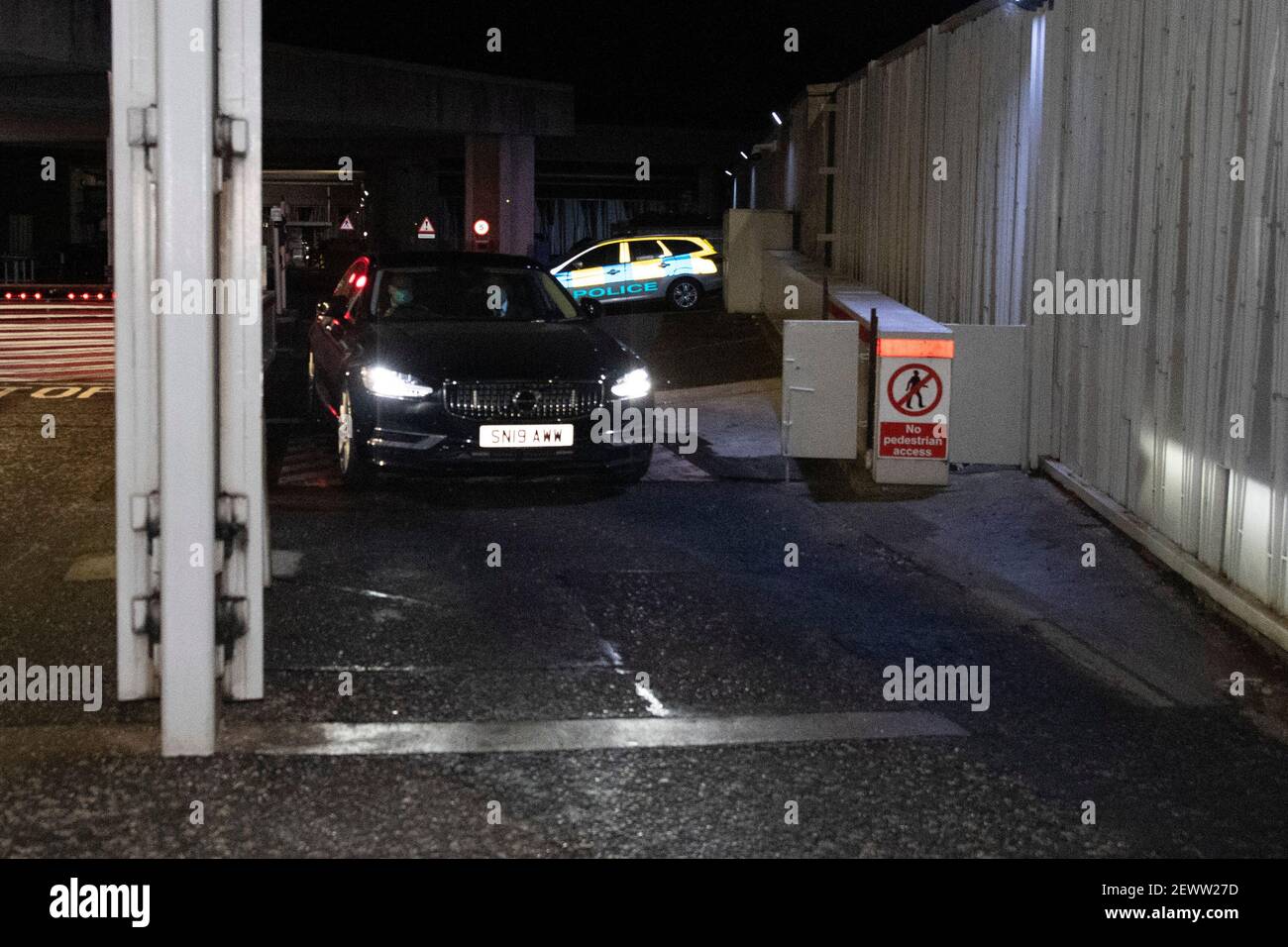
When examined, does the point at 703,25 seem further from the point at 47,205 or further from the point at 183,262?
the point at 183,262

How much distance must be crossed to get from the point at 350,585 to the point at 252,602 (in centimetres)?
Answer: 239

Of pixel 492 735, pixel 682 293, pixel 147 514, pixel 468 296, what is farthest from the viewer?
pixel 682 293

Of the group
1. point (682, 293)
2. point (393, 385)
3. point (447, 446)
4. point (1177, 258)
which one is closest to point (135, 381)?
point (447, 446)

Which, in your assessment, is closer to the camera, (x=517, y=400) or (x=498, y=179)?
(x=517, y=400)

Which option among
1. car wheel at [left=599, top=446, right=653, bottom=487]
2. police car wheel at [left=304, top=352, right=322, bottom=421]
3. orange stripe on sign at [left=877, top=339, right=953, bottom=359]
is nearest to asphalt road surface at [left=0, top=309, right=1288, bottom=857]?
car wheel at [left=599, top=446, right=653, bottom=487]

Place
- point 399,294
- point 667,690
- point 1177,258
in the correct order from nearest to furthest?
point 667,690
point 1177,258
point 399,294

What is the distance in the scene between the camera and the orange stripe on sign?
444 inches

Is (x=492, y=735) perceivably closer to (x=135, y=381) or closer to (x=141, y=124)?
(x=135, y=381)

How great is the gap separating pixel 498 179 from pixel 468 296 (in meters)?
32.3

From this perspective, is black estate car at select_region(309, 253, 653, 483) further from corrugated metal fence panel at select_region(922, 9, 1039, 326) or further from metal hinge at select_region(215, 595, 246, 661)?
metal hinge at select_region(215, 595, 246, 661)

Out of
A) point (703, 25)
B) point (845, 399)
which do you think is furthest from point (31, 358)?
point (703, 25)

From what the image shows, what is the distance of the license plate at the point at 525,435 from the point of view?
10484mm

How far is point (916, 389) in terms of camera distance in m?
11.4
